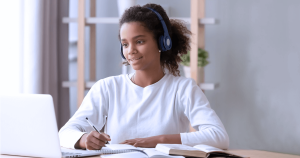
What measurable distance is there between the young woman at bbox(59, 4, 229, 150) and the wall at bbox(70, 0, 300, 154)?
140cm

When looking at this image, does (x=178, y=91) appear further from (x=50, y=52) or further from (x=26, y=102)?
(x=50, y=52)

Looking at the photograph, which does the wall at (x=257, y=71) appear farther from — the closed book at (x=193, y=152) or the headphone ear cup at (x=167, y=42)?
the closed book at (x=193, y=152)

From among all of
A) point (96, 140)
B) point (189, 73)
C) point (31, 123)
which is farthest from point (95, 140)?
point (189, 73)

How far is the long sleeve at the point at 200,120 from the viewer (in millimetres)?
1187

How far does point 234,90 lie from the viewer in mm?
2764

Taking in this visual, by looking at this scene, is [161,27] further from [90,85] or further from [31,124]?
[90,85]

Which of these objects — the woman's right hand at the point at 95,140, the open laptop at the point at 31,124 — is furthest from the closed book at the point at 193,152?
the open laptop at the point at 31,124

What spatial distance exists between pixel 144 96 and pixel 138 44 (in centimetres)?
21

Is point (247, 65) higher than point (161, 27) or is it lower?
lower

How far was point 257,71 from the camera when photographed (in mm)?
2721

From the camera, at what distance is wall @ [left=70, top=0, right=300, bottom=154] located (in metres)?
2.64

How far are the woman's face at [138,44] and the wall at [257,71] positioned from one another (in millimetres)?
1486

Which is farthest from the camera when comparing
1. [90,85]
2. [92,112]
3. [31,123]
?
[90,85]

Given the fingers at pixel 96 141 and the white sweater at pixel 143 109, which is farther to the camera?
the white sweater at pixel 143 109
